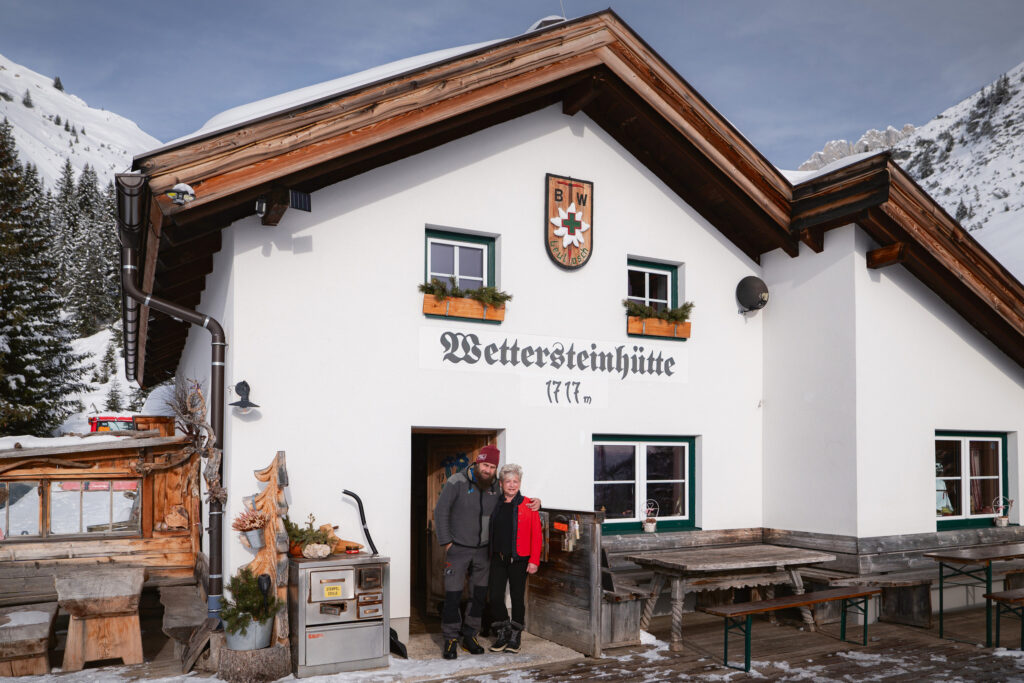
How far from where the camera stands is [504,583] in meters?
7.73

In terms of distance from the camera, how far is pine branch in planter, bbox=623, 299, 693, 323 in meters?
9.47

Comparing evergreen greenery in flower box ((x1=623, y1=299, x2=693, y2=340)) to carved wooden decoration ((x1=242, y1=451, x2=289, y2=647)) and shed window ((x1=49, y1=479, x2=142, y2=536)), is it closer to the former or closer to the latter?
carved wooden decoration ((x1=242, y1=451, x2=289, y2=647))

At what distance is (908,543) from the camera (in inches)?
380

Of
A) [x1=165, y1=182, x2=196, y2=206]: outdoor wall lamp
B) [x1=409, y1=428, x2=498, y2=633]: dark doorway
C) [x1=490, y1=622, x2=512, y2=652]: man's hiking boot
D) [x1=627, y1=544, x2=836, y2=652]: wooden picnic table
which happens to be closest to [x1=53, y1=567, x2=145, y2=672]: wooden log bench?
[x1=409, y1=428, x2=498, y2=633]: dark doorway

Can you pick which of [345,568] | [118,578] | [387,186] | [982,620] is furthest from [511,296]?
[982,620]

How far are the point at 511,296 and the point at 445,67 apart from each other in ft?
7.74

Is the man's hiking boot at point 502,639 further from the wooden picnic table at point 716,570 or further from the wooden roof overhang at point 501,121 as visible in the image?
the wooden roof overhang at point 501,121

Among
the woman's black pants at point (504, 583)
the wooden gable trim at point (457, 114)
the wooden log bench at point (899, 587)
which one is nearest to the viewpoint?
the wooden gable trim at point (457, 114)

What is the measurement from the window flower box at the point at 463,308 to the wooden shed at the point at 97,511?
113 inches

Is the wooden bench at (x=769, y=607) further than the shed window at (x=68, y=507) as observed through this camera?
No

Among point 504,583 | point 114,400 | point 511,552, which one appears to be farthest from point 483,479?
point 114,400

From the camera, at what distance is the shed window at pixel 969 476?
10.4 meters

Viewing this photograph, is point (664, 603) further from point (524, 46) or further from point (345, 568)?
point (524, 46)

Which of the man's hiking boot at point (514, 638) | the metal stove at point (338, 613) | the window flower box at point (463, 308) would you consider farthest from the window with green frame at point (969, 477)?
the metal stove at point (338, 613)
